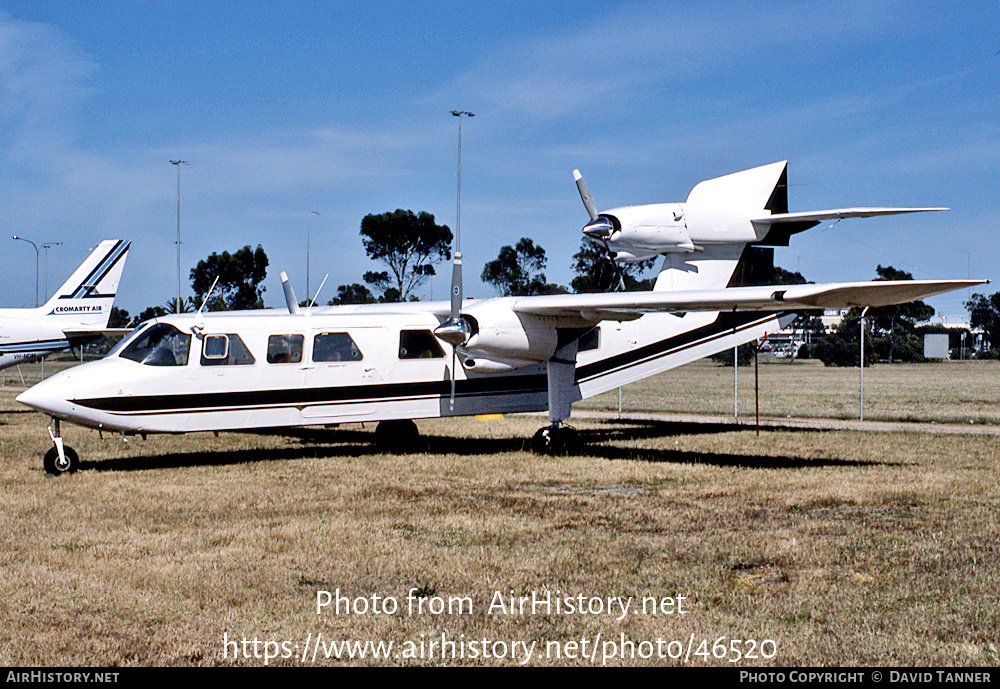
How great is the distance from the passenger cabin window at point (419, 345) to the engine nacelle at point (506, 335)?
73cm

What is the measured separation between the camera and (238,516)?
32.6ft

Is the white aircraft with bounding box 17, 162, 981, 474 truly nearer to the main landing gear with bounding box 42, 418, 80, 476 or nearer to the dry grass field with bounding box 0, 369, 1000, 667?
the main landing gear with bounding box 42, 418, 80, 476

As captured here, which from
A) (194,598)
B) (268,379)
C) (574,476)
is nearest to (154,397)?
(268,379)

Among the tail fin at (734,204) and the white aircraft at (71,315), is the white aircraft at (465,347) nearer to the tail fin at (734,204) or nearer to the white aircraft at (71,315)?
the tail fin at (734,204)

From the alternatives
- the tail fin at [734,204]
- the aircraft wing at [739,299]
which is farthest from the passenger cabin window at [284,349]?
the tail fin at [734,204]

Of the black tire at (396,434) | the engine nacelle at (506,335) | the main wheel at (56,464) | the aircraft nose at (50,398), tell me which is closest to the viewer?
the aircraft nose at (50,398)

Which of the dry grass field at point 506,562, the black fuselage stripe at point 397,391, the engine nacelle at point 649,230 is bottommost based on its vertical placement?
the dry grass field at point 506,562

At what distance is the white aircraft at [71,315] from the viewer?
25344 millimetres

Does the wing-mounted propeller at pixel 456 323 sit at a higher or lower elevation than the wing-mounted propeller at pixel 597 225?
lower

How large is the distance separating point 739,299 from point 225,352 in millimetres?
8019

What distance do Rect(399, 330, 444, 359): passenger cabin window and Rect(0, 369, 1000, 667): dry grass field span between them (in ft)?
7.36

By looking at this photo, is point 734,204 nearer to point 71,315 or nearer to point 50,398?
point 50,398

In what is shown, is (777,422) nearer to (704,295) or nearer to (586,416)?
(586,416)

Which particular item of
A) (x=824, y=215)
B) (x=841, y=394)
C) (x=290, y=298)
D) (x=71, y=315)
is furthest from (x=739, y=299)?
(x=71, y=315)
